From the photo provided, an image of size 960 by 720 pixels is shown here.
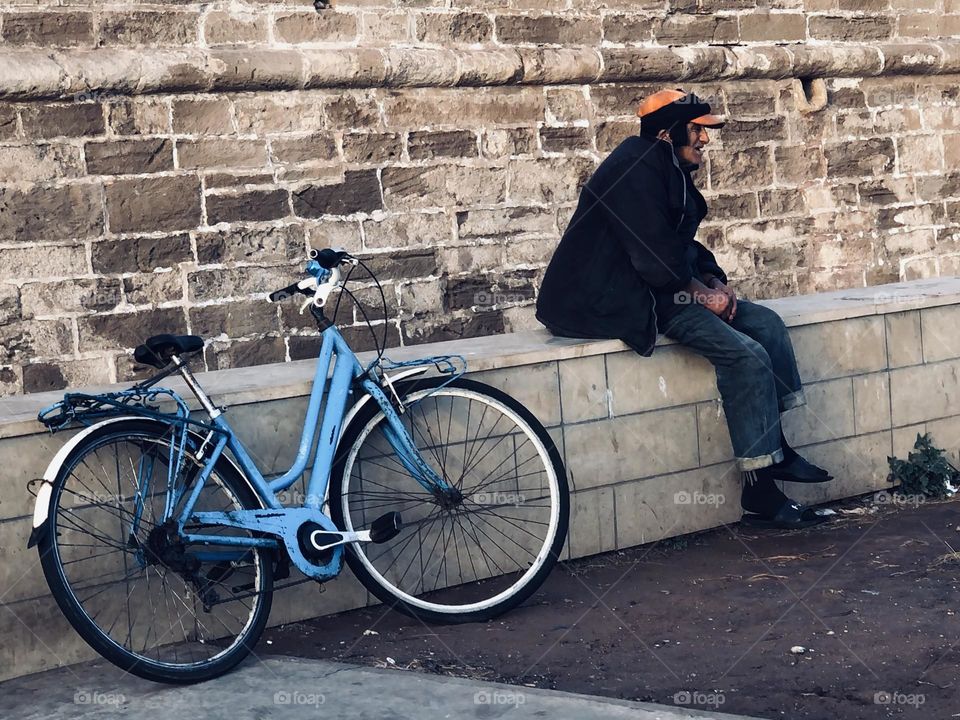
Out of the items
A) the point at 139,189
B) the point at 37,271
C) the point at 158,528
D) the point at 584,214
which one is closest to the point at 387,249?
the point at 139,189

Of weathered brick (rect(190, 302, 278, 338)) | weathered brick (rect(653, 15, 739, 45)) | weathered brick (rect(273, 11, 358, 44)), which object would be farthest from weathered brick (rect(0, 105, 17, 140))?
weathered brick (rect(653, 15, 739, 45))

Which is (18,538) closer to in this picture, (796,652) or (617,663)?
(617,663)

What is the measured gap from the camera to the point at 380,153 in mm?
7633

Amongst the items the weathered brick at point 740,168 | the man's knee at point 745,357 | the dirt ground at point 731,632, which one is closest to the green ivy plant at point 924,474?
the dirt ground at point 731,632

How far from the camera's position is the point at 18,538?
412cm

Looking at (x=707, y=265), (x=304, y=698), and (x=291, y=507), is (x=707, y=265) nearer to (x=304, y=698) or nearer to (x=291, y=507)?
(x=291, y=507)

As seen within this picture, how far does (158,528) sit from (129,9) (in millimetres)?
3620

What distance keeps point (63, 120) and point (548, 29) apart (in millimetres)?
2968

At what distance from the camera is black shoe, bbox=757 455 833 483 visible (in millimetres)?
5492

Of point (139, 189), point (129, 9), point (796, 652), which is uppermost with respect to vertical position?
point (129, 9)

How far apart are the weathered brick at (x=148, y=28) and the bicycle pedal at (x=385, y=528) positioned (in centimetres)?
340
